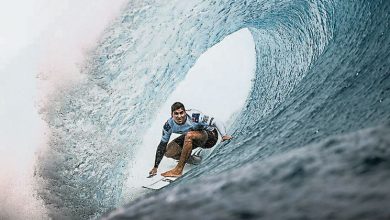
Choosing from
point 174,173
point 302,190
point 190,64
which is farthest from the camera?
point 190,64

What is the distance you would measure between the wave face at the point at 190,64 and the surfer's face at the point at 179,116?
1.51ft

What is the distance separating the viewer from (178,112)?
4.00 metres

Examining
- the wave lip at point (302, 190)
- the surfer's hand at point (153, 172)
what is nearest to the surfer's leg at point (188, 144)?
the surfer's hand at point (153, 172)

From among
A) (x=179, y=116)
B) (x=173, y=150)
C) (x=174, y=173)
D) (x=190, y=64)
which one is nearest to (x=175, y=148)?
(x=173, y=150)

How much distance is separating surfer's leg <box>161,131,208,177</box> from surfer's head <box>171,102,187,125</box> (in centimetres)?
19

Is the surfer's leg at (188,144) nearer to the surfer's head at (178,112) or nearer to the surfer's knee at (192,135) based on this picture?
the surfer's knee at (192,135)

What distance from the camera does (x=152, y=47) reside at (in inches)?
178

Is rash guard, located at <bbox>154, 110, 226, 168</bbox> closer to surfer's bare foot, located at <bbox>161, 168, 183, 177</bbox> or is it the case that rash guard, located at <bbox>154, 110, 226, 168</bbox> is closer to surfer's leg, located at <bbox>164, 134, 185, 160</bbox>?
surfer's leg, located at <bbox>164, 134, 185, 160</bbox>

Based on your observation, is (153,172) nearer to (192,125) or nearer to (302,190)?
(192,125)

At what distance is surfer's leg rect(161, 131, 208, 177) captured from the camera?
163 inches

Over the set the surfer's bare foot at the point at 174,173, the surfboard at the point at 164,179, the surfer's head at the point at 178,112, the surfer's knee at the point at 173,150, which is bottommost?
the surfer's bare foot at the point at 174,173

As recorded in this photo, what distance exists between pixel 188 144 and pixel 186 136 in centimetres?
10

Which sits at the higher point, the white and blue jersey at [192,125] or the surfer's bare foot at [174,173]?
the white and blue jersey at [192,125]

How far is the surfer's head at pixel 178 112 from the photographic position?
3984 millimetres
